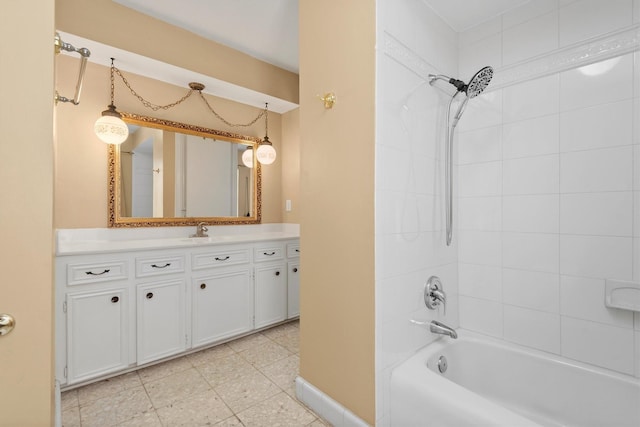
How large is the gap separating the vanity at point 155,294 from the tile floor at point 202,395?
11cm

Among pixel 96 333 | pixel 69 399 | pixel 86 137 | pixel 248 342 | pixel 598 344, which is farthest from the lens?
pixel 248 342

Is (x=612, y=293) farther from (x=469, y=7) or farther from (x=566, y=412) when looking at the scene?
(x=469, y=7)

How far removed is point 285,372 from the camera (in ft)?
6.93

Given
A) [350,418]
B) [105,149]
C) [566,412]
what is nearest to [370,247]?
[350,418]

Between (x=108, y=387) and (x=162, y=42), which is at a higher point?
(x=162, y=42)

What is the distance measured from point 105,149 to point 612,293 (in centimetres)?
333

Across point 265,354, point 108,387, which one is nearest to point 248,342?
point 265,354

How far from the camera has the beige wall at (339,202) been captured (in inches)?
55.8

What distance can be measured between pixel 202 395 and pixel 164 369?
490 millimetres

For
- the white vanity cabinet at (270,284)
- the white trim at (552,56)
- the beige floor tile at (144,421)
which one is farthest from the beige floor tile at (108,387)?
the white trim at (552,56)

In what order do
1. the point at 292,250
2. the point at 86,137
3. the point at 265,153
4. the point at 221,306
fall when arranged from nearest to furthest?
the point at 86,137 < the point at 221,306 < the point at 292,250 < the point at 265,153

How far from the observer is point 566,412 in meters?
1.45

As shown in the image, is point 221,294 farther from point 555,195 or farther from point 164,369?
point 555,195

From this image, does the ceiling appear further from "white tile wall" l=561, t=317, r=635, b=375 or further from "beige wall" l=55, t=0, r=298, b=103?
"white tile wall" l=561, t=317, r=635, b=375
